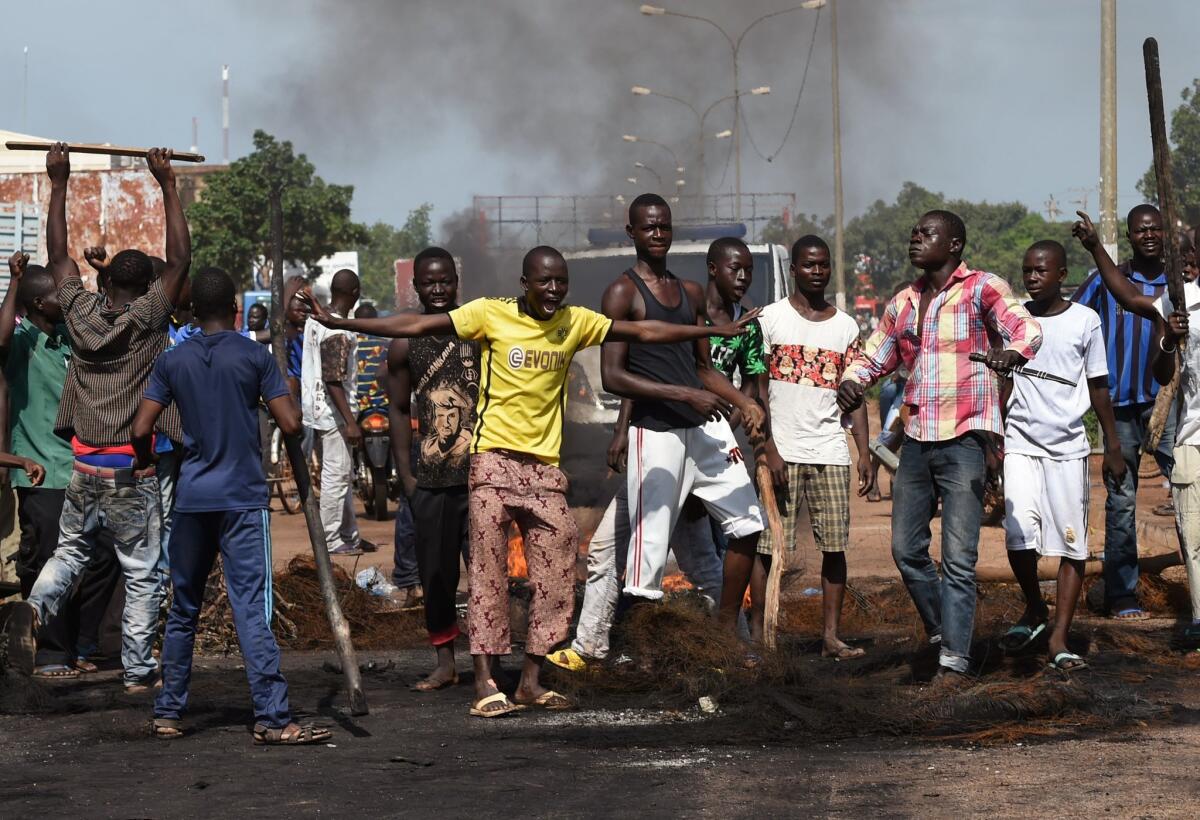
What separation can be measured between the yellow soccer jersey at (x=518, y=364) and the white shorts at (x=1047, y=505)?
2145 mm

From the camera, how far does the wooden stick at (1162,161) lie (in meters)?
7.55

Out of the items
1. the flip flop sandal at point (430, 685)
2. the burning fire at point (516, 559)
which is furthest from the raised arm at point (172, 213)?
the burning fire at point (516, 559)

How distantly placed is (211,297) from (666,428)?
2030 millimetres

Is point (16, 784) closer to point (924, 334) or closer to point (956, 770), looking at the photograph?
point (956, 770)

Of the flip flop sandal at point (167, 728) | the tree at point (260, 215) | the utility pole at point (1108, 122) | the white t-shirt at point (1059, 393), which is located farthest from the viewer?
the tree at point (260, 215)

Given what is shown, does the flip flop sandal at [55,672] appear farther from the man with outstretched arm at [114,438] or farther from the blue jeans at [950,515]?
the blue jeans at [950,515]

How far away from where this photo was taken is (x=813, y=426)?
7.99 meters

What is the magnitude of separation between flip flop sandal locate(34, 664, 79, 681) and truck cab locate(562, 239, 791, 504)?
708 centimetres

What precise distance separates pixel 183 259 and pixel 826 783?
3366 millimetres

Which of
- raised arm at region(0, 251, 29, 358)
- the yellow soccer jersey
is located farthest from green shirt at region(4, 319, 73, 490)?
the yellow soccer jersey

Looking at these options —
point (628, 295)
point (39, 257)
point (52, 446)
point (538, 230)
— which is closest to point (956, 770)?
point (628, 295)

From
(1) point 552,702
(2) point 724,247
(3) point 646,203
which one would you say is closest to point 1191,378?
(2) point 724,247

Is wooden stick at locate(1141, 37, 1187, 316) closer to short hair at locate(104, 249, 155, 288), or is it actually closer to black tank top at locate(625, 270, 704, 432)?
black tank top at locate(625, 270, 704, 432)

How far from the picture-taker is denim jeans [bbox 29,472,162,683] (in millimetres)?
7387
